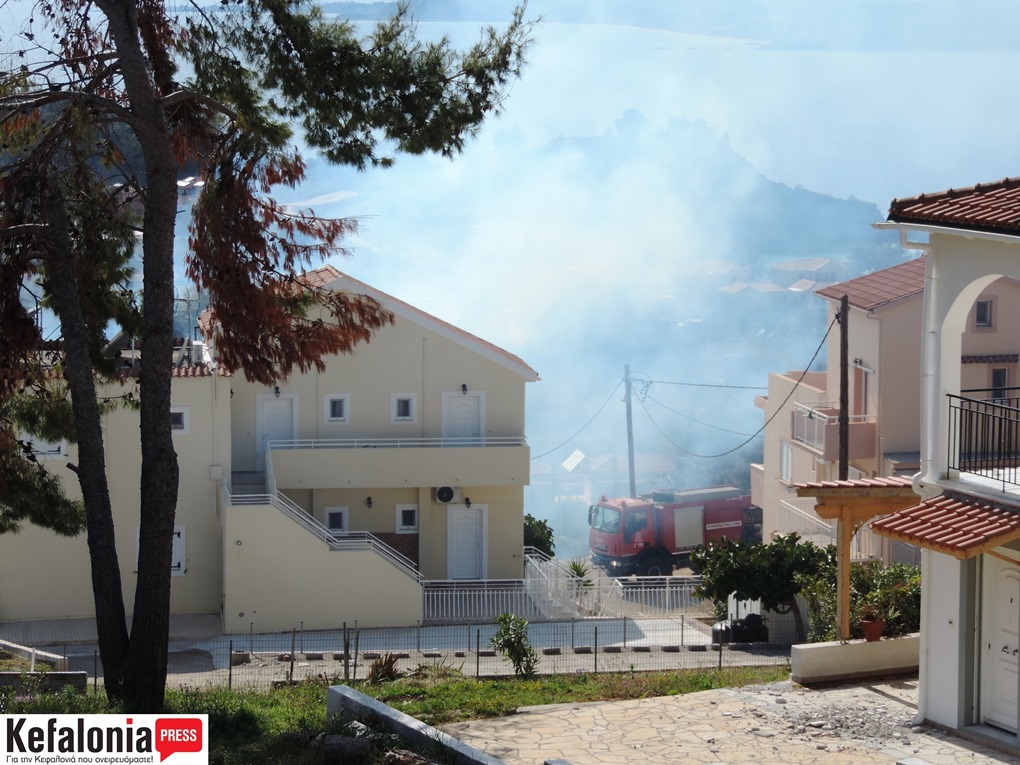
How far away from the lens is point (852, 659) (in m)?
18.3

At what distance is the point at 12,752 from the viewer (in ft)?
37.9

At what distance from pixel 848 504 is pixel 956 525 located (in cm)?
367

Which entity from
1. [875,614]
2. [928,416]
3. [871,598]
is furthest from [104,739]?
[871,598]

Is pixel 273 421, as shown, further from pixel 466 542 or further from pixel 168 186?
pixel 168 186

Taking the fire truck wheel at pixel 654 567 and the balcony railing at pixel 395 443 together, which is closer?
the balcony railing at pixel 395 443

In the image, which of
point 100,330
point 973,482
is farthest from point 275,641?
point 973,482

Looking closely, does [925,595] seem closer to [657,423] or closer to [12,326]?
[12,326]

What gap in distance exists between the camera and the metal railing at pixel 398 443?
33.6 m

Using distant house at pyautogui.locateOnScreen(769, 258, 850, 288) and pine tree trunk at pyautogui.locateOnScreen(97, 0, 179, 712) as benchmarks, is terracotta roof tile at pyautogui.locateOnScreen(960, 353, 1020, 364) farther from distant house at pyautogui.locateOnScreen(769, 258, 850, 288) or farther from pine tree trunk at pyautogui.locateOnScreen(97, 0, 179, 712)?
distant house at pyautogui.locateOnScreen(769, 258, 850, 288)

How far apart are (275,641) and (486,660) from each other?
750 cm

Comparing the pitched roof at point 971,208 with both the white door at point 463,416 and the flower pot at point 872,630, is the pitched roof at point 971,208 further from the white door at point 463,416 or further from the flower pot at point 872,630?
the white door at point 463,416

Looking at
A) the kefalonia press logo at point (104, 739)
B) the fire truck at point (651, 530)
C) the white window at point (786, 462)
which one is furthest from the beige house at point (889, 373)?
the kefalonia press logo at point (104, 739)

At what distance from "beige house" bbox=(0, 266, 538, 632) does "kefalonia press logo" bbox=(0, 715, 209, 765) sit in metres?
17.7

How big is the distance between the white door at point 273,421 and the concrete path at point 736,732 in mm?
18326
